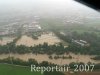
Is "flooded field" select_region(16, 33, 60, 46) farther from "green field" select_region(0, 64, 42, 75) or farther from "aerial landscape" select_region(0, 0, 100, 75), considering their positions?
"green field" select_region(0, 64, 42, 75)

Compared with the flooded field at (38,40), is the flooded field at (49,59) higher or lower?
lower

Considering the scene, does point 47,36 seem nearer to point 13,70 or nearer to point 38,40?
point 38,40

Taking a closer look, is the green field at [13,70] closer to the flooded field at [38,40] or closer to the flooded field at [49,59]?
the flooded field at [49,59]

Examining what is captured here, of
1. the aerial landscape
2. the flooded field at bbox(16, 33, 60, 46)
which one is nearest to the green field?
the aerial landscape

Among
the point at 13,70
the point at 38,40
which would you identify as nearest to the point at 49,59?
the point at 38,40

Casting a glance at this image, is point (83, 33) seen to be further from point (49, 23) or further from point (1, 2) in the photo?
point (1, 2)

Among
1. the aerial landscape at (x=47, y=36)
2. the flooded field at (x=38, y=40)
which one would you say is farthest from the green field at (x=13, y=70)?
the flooded field at (x=38, y=40)

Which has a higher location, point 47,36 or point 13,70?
point 47,36

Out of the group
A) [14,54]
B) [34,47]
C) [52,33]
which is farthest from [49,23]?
[14,54]
